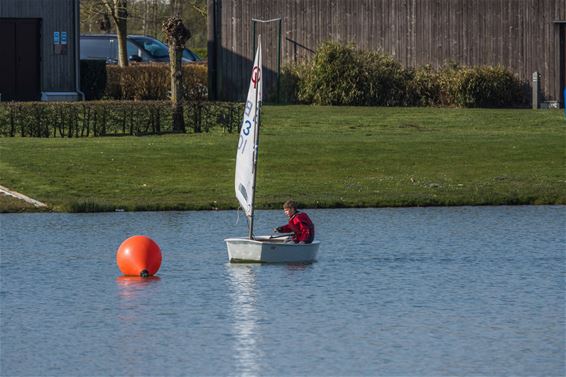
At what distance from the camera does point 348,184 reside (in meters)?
29.8

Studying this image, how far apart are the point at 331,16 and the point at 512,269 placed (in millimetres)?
30221

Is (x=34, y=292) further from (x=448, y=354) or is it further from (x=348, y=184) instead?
(x=348, y=184)

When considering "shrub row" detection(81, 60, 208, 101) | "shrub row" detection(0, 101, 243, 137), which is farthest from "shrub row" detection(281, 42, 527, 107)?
"shrub row" detection(0, 101, 243, 137)

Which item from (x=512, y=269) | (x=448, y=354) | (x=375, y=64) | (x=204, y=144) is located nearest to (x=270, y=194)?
(x=204, y=144)

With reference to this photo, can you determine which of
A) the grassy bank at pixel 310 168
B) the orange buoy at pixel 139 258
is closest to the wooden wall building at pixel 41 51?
the grassy bank at pixel 310 168

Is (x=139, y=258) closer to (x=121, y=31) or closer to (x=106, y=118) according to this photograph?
(x=106, y=118)

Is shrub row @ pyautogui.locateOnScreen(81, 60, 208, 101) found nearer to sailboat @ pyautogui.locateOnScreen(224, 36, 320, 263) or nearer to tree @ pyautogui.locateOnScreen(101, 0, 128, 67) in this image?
tree @ pyautogui.locateOnScreen(101, 0, 128, 67)

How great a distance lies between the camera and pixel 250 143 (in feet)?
70.7

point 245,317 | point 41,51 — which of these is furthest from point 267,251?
point 41,51

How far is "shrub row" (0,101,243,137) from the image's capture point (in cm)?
3634

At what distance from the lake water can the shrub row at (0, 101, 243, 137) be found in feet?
34.0

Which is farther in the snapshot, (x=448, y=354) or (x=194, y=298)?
(x=194, y=298)

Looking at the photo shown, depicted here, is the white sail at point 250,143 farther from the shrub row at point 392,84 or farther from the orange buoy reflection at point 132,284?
the shrub row at point 392,84

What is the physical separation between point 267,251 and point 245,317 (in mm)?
4248
